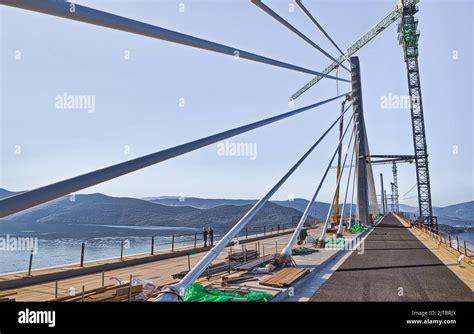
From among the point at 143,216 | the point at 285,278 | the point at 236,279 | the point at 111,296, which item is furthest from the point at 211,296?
the point at 143,216

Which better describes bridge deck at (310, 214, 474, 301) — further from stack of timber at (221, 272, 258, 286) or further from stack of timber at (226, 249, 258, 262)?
stack of timber at (226, 249, 258, 262)

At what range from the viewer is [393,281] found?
11039 millimetres

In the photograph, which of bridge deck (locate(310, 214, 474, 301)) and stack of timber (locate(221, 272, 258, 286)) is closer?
bridge deck (locate(310, 214, 474, 301))

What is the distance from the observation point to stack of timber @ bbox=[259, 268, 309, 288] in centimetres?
992

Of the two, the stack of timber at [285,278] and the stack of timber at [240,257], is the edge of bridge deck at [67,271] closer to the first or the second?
the stack of timber at [240,257]

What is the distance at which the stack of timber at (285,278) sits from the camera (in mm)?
9922

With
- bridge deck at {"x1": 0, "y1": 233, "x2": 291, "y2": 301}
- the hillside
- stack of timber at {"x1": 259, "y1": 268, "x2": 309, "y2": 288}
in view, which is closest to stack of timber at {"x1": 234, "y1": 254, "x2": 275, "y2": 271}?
stack of timber at {"x1": 259, "y1": 268, "x2": 309, "y2": 288}

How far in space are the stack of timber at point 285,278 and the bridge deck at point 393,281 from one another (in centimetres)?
94

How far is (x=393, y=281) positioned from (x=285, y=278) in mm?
4164

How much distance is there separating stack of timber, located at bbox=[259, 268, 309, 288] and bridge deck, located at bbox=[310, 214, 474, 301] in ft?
3.08

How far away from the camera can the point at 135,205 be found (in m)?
198
